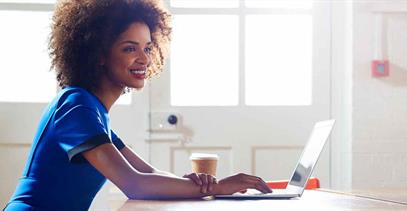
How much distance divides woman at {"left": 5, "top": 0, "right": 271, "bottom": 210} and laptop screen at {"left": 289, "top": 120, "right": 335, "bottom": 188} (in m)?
0.18

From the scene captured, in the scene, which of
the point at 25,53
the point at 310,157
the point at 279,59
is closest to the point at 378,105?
the point at 279,59

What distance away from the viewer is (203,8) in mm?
3307

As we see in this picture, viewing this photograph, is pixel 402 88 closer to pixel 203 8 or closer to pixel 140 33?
pixel 203 8

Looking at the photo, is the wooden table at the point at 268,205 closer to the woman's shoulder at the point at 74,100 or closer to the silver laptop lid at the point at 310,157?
the silver laptop lid at the point at 310,157

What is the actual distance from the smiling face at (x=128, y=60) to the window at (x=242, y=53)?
5.08 feet

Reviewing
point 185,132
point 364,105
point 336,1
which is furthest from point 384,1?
Answer: point 185,132

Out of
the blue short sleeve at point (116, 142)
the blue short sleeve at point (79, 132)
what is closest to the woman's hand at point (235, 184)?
the blue short sleeve at point (79, 132)

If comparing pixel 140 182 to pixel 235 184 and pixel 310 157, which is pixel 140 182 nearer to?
pixel 235 184

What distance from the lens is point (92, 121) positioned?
4.67ft

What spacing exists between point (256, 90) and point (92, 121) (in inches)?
77.8

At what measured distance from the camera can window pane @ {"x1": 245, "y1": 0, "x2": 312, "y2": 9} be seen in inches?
131

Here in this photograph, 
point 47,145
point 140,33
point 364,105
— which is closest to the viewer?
point 47,145

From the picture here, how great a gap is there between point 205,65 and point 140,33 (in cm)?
160

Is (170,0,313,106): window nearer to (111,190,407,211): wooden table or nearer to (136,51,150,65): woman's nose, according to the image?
(136,51,150,65): woman's nose
